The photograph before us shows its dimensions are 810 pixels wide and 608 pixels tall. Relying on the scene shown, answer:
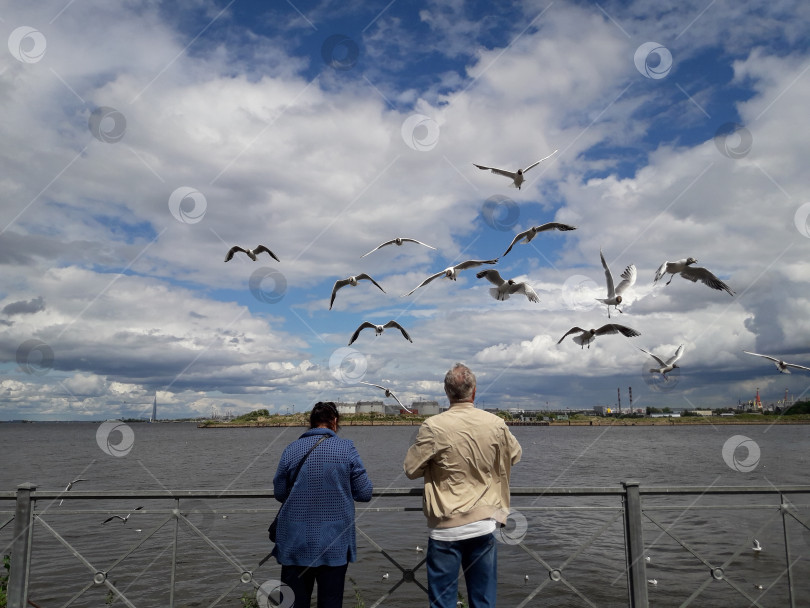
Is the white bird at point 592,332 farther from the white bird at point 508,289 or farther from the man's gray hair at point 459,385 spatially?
the man's gray hair at point 459,385

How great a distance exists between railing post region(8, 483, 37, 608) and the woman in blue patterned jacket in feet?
8.51

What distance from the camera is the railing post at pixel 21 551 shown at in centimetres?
550

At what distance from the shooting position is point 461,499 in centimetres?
441

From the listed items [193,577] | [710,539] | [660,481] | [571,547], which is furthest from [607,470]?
[193,577]

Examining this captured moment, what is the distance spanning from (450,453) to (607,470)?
40.9 m

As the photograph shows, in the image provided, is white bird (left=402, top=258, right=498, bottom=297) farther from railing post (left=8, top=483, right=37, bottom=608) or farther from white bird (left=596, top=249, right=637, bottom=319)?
railing post (left=8, top=483, right=37, bottom=608)

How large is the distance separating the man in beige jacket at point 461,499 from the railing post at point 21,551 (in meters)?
3.74

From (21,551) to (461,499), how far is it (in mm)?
4188

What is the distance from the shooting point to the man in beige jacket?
441 cm

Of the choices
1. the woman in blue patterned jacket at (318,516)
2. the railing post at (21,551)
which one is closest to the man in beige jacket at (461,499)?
the woman in blue patterned jacket at (318,516)

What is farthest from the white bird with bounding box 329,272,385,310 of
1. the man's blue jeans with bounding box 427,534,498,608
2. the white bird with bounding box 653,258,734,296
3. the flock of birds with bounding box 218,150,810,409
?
the man's blue jeans with bounding box 427,534,498,608

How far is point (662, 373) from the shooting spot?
34.6 feet

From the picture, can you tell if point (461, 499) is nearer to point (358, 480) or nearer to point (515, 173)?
point (358, 480)

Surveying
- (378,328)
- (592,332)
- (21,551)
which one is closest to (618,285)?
(592,332)
